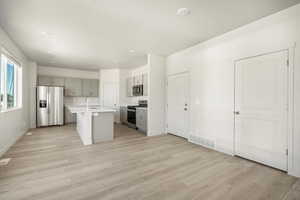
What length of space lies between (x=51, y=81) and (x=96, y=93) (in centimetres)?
199

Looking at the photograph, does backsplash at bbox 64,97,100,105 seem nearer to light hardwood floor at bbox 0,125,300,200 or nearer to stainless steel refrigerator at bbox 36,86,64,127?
stainless steel refrigerator at bbox 36,86,64,127

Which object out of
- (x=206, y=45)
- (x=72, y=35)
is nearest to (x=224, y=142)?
(x=206, y=45)

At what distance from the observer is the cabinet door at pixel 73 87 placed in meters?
6.65

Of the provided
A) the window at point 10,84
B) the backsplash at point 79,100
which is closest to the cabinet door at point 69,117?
the backsplash at point 79,100

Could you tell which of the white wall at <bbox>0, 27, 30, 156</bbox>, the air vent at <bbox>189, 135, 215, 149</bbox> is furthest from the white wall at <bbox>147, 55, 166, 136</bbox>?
the white wall at <bbox>0, 27, 30, 156</bbox>

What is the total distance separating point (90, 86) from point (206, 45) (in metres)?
5.76

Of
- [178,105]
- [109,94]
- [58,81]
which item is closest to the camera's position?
[178,105]

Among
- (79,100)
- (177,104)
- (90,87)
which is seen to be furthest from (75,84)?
(177,104)

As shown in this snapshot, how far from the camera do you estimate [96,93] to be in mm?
7359

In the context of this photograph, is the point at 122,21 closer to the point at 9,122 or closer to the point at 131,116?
the point at 9,122

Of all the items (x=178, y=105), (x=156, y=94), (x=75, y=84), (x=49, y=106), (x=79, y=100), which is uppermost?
(x=75, y=84)

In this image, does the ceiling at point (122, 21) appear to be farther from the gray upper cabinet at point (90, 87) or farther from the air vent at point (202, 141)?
the gray upper cabinet at point (90, 87)

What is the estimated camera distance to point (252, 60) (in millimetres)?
2750

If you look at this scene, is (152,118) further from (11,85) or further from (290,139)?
(11,85)
